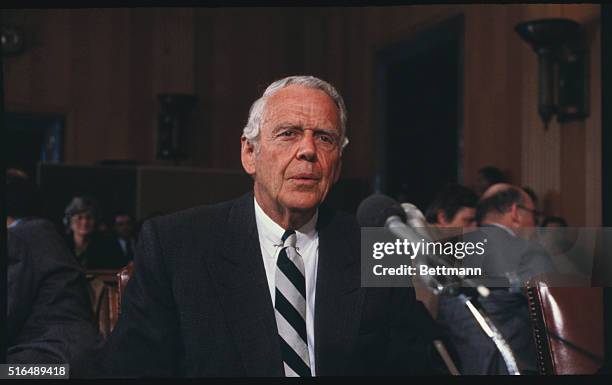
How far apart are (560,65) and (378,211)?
372cm

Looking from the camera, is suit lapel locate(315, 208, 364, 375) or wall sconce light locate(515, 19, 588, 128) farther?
wall sconce light locate(515, 19, 588, 128)

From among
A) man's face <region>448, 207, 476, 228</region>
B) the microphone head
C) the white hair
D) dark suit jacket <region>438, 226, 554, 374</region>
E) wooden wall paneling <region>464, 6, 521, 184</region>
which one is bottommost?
dark suit jacket <region>438, 226, 554, 374</region>

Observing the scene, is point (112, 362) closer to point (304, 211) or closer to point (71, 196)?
point (304, 211)

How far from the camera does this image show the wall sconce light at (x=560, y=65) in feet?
17.3

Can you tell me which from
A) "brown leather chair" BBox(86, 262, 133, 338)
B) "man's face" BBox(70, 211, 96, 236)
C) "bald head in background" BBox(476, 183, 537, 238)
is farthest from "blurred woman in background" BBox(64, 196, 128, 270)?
"bald head in background" BBox(476, 183, 537, 238)

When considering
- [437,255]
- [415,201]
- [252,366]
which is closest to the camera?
[252,366]

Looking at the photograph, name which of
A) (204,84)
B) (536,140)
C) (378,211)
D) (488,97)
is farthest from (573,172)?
(204,84)

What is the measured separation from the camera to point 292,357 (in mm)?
1564

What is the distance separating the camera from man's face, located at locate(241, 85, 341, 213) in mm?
1578

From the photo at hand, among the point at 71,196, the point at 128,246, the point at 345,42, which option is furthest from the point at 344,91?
the point at 128,246

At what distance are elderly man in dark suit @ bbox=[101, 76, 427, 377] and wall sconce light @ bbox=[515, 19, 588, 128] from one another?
157 inches

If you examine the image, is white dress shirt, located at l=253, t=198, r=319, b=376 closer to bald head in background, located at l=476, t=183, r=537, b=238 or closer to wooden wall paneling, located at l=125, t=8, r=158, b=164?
bald head in background, located at l=476, t=183, r=537, b=238

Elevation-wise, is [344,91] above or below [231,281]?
above

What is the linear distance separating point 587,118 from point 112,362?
4435 millimetres
